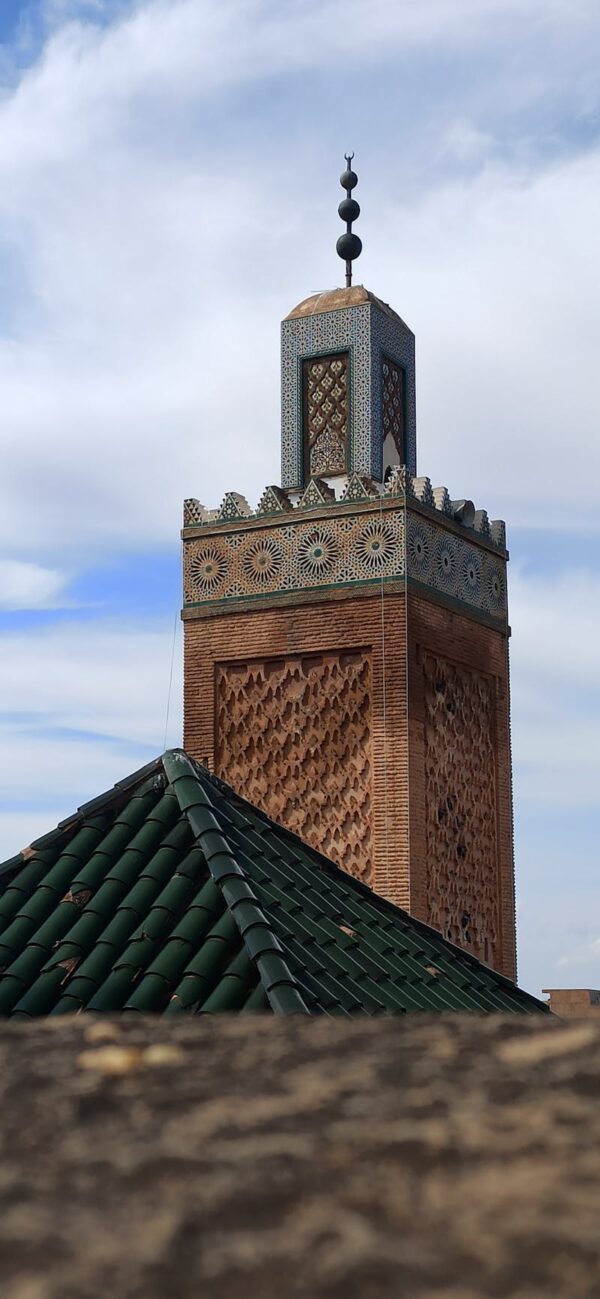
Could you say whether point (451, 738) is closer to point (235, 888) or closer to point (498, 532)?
point (498, 532)

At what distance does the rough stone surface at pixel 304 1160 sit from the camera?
1.05 m

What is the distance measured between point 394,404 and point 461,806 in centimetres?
296

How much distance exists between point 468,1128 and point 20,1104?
373mm

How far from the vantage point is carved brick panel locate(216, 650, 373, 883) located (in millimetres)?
10734

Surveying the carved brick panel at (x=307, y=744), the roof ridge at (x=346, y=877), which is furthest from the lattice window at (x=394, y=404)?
the roof ridge at (x=346, y=877)

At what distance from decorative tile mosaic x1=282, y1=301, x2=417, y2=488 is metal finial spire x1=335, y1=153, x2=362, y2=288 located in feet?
1.57

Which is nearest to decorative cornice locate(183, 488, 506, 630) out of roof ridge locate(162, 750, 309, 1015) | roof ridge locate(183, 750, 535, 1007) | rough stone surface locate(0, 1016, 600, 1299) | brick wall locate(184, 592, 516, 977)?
brick wall locate(184, 592, 516, 977)

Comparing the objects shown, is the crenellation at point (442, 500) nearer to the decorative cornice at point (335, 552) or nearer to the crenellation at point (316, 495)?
the decorative cornice at point (335, 552)

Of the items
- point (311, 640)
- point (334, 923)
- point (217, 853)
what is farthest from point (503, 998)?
point (311, 640)

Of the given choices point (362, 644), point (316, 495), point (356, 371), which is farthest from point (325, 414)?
point (362, 644)

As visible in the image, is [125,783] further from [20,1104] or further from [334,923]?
[20,1104]

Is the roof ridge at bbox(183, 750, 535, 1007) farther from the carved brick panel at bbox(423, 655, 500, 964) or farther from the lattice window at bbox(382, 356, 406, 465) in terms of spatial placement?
the lattice window at bbox(382, 356, 406, 465)

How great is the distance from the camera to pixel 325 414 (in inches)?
462

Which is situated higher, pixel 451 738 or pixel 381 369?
pixel 381 369
